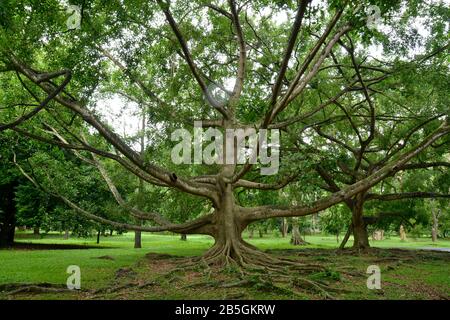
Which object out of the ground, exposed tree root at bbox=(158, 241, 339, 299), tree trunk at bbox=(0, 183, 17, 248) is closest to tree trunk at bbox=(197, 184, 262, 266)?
exposed tree root at bbox=(158, 241, 339, 299)

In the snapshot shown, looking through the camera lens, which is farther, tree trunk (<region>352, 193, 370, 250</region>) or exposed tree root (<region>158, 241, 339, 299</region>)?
tree trunk (<region>352, 193, 370, 250</region>)

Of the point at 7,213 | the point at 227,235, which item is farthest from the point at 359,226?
the point at 7,213

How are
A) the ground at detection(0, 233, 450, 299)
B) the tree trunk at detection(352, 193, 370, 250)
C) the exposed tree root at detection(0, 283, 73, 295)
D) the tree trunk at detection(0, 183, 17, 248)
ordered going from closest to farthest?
the exposed tree root at detection(0, 283, 73, 295), the ground at detection(0, 233, 450, 299), the tree trunk at detection(352, 193, 370, 250), the tree trunk at detection(0, 183, 17, 248)

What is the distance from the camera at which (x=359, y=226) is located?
66.3ft

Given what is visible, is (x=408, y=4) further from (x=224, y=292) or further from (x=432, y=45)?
(x=224, y=292)

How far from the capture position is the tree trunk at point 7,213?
77.3 feet

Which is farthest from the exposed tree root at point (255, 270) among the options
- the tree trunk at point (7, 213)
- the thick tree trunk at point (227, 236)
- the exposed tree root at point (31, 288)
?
the tree trunk at point (7, 213)

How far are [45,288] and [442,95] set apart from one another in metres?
13.5

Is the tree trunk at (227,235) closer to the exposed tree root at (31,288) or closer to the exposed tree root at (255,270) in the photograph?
the exposed tree root at (255,270)

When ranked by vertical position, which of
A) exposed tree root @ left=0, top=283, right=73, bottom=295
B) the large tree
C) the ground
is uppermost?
the large tree

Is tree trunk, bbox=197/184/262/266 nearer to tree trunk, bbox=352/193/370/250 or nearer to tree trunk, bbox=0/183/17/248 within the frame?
tree trunk, bbox=352/193/370/250

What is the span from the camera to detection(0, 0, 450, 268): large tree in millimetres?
9180

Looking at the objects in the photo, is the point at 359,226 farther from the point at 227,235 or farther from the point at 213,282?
the point at 213,282

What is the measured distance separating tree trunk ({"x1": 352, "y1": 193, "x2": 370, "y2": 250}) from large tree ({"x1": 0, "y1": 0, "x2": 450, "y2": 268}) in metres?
3.83
